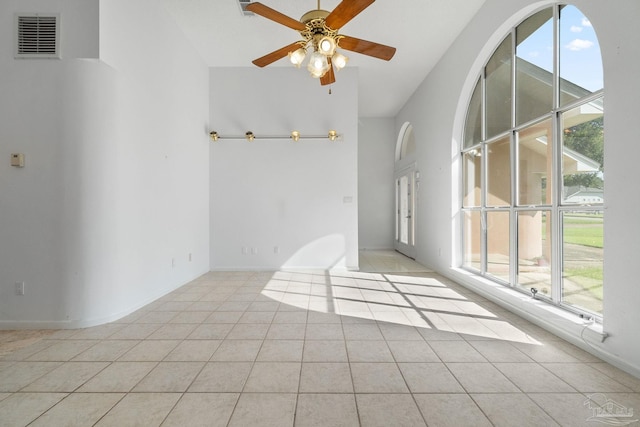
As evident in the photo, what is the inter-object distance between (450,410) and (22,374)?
9.37 feet

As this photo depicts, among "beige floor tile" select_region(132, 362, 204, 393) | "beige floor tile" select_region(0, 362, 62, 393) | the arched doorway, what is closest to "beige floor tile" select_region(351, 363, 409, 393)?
"beige floor tile" select_region(132, 362, 204, 393)

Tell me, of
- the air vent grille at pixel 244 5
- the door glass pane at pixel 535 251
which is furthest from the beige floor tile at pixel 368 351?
the air vent grille at pixel 244 5

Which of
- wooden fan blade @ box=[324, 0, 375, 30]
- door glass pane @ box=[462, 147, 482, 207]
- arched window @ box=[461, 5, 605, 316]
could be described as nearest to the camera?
wooden fan blade @ box=[324, 0, 375, 30]

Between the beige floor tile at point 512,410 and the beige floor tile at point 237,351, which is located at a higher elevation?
the beige floor tile at point 237,351

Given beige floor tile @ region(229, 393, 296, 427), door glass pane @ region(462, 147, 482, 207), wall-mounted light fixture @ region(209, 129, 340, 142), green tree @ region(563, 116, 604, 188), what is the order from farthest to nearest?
wall-mounted light fixture @ region(209, 129, 340, 142) → door glass pane @ region(462, 147, 482, 207) → green tree @ region(563, 116, 604, 188) → beige floor tile @ region(229, 393, 296, 427)

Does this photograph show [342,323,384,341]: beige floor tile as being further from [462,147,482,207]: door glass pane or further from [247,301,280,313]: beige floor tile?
[462,147,482,207]: door glass pane

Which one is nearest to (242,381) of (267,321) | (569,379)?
(267,321)

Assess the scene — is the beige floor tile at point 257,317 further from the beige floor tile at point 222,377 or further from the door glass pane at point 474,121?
the door glass pane at point 474,121

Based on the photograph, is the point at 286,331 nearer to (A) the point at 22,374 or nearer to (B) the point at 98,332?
(B) the point at 98,332

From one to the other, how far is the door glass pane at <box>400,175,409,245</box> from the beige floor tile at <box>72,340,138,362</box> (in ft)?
20.8

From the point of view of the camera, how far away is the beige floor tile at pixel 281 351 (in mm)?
2276

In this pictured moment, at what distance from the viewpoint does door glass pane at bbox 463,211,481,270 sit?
4.47 metres

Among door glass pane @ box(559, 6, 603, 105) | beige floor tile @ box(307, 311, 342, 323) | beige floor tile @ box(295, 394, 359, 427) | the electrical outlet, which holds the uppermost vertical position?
door glass pane @ box(559, 6, 603, 105)

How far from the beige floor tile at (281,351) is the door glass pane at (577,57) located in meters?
3.27
